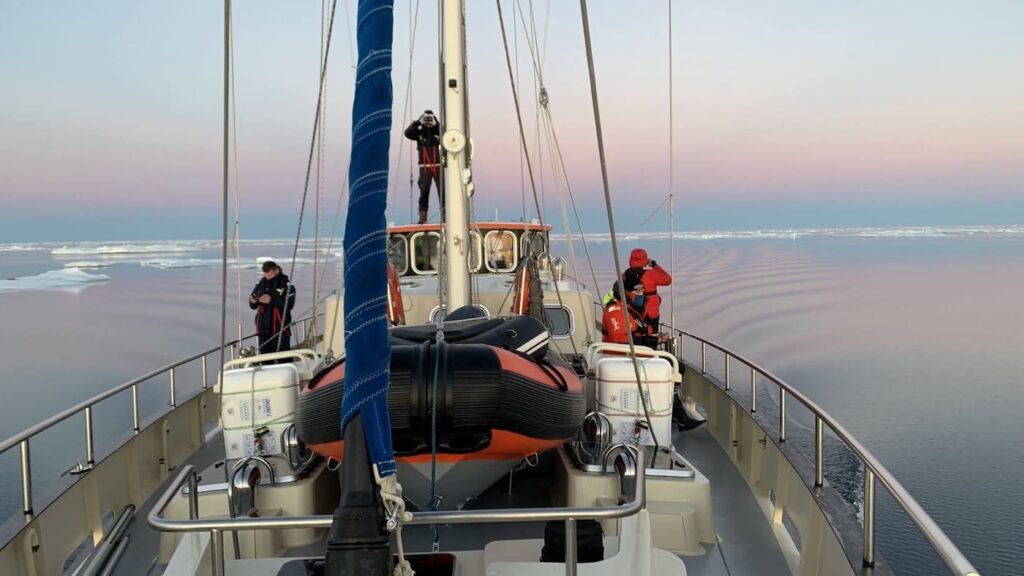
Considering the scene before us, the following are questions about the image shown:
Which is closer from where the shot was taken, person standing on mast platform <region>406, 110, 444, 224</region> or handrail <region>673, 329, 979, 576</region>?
handrail <region>673, 329, 979, 576</region>

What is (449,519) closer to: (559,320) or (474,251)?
(474,251)

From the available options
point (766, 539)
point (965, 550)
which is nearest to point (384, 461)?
point (766, 539)

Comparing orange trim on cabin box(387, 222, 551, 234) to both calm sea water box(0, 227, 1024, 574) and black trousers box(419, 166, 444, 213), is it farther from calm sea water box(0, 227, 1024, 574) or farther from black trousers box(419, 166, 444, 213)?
calm sea water box(0, 227, 1024, 574)

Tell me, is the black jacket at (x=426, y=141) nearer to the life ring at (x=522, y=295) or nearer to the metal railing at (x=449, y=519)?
the life ring at (x=522, y=295)

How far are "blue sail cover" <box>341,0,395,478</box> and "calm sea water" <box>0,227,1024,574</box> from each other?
10.6 feet

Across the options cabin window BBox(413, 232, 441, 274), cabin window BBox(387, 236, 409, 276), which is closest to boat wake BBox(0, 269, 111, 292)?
cabin window BBox(387, 236, 409, 276)

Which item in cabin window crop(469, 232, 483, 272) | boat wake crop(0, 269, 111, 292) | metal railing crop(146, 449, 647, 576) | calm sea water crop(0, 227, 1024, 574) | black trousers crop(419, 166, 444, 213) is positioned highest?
black trousers crop(419, 166, 444, 213)

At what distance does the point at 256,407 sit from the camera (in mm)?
4492

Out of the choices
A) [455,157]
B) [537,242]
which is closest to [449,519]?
[455,157]

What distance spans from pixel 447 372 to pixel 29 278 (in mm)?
51904

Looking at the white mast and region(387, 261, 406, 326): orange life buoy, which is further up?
the white mast

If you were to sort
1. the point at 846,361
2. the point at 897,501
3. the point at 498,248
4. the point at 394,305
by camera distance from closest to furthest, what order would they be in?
1. the point at 897,501
2. the point at 394,305
3. the point at 498,248
4. the point at 846,361

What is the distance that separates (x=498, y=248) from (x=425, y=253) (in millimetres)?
1087

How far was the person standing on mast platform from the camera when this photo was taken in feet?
27.3
